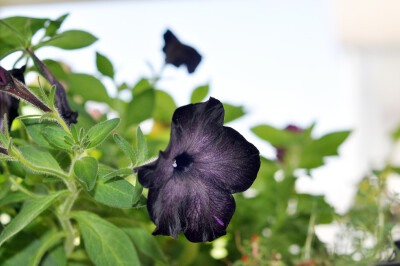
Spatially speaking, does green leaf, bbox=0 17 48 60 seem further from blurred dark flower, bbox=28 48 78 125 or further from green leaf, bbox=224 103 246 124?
green leaf, bbox=224 103 246 124

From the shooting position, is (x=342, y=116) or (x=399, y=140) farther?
(x=342, y=116)

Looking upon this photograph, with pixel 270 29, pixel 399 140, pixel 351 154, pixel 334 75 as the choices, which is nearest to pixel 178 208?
pixel 399 140

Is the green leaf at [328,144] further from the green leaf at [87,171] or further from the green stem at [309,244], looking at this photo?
the green leaf at [87,171]

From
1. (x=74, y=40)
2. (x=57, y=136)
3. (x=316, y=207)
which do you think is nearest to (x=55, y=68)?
(x=74, y=40)

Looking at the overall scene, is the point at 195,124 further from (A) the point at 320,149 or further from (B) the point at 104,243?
(A) the point at 320,149

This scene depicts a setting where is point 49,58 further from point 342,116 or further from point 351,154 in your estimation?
point 342,116
